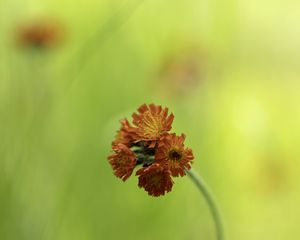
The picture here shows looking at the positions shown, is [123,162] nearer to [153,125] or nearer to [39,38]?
[153,125]

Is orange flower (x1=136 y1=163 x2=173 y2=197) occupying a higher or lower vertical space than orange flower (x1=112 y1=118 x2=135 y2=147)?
lower

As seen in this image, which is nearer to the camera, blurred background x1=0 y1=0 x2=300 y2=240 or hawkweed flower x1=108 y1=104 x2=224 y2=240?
hawkweed flower x1=108 y1=104 x2=224 y2=240

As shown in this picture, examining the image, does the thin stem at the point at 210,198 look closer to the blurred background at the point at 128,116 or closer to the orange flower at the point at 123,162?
the orange flower at the point at 123,162

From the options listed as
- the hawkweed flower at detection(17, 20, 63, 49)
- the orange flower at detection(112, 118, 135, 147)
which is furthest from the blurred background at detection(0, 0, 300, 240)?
the orange flower at detection(112, 118, 135, 147)

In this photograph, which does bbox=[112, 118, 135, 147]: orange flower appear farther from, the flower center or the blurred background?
the blurred background

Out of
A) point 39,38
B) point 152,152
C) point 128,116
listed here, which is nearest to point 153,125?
point 152,152

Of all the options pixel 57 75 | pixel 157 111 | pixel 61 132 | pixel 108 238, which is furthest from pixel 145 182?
pixel 57 75

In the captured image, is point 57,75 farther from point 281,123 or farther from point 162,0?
point 162,0
